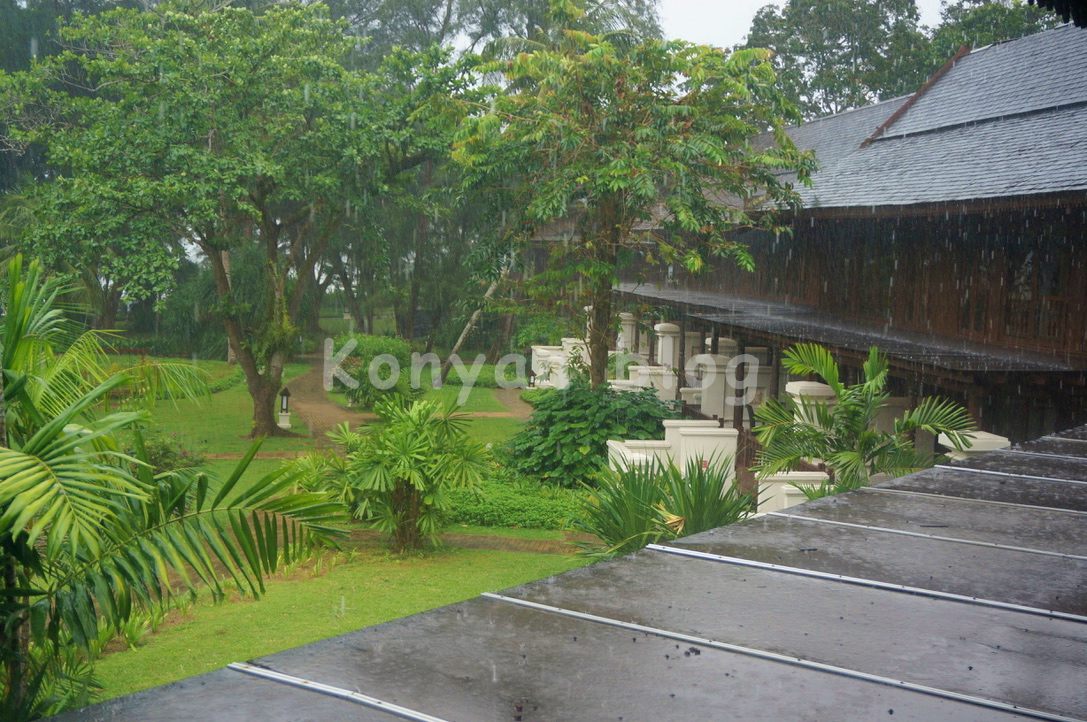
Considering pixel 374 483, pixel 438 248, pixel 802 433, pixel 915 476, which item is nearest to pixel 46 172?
pixel 438 248

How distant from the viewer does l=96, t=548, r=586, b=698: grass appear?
27.5 feet

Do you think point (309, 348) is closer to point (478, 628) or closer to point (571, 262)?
point (571, 262)

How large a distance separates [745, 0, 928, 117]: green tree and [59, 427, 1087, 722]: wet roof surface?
1328 inches

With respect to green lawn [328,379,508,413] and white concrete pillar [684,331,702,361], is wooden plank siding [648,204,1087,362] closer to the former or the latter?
white concrete pillar [684,331,702,361]

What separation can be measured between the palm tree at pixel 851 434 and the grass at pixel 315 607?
2496mm

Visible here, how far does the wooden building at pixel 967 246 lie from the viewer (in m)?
10.1

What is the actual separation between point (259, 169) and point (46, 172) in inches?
696

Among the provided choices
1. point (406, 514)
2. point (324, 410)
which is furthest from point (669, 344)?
point (406, 514)

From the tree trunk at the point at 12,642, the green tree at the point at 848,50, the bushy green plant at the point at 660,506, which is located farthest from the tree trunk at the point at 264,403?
the green tree at the point at 848,50

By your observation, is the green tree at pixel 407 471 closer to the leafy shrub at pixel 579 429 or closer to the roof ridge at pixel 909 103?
the leafy shrub at pixel 579 429

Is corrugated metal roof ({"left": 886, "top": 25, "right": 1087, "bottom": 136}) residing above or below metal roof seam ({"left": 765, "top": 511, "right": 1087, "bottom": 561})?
above

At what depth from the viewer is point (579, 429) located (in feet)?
52.7

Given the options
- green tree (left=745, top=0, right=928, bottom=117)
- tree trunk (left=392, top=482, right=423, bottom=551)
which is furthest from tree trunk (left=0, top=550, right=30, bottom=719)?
green tree (left=745, top=0, right=928, bottom=117)

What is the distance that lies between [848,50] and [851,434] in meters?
30.1
